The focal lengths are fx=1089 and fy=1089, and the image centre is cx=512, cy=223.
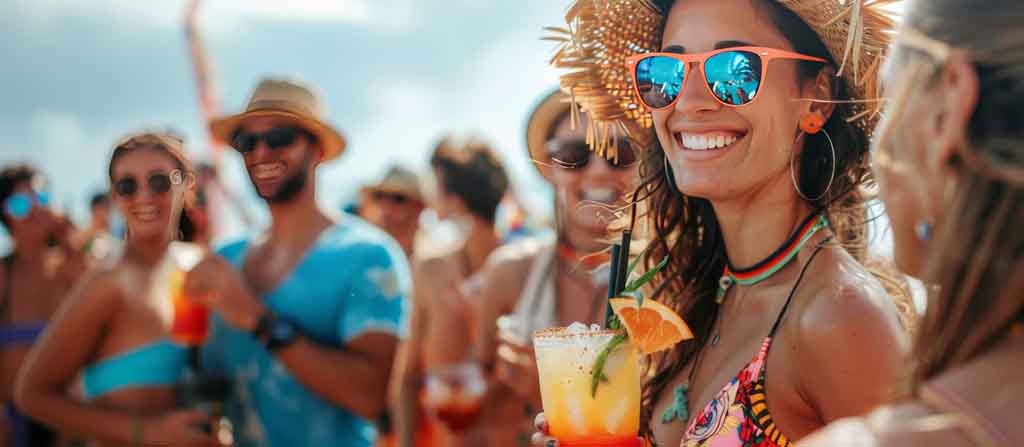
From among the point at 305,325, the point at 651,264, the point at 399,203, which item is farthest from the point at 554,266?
the point at 399,203

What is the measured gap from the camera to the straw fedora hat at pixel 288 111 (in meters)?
2.65

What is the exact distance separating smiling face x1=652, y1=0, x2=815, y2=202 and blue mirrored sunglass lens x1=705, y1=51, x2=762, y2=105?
2cm

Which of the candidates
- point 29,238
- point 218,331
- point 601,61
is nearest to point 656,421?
point 601,61

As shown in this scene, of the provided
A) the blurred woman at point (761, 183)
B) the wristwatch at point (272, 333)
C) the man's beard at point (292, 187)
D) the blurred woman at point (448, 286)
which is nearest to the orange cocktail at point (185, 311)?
the wristwatch at point (272, 333)

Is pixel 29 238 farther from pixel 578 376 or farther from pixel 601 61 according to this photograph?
pixel 578 376

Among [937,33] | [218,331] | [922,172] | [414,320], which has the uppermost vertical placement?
[937,33]

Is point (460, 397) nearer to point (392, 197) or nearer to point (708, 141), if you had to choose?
point (392, 197)

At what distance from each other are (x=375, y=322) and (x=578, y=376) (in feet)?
6.61

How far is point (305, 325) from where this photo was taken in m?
3.97

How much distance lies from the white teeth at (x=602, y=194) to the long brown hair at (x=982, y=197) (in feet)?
9.84

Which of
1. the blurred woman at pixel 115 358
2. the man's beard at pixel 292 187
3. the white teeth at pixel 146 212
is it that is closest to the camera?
the white teeth at pixel 146 212

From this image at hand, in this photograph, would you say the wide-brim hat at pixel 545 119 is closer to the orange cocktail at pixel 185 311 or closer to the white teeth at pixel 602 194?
the white teeth at pixel 602 194

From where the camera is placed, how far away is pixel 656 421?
93.7 inches

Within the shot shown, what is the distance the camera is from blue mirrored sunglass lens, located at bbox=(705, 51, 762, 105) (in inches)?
89.5
